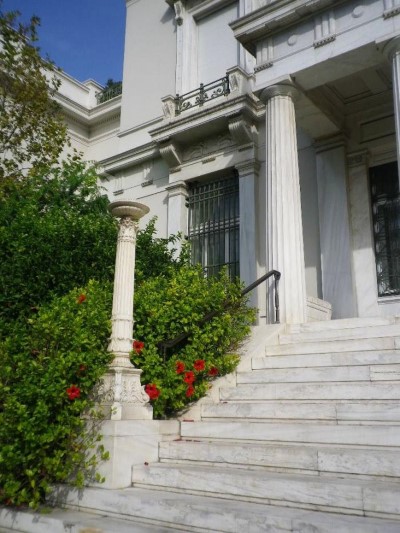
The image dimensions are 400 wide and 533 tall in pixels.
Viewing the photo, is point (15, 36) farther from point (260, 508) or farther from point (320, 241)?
point (260, 508)

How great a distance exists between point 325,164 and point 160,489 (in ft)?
27.7

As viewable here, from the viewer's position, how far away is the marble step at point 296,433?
421 cm

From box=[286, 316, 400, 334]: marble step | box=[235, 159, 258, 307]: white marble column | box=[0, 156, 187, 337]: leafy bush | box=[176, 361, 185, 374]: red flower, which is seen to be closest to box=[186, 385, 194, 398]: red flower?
box=[176, 361, 185, 374]: red flower

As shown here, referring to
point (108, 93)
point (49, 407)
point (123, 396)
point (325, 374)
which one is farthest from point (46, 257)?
point (108, 93)

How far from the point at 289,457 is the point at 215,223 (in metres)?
9.03

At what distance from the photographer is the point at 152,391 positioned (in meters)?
5.23

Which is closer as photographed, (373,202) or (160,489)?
(160,489)

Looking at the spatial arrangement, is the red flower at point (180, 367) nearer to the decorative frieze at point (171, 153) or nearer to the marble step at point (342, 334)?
the marble step at point (342, 334)

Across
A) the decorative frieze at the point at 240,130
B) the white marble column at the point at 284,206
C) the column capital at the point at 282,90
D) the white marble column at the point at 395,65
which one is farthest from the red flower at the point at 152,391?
the decorative frieze at the point at 240,130

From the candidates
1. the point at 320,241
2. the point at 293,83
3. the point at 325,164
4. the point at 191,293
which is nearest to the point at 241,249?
the point at 320,241

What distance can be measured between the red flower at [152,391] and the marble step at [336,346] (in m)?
2.10

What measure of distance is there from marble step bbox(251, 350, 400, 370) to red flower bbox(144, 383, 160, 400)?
1744mm

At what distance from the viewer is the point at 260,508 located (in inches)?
→ 142

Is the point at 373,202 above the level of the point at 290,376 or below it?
above
